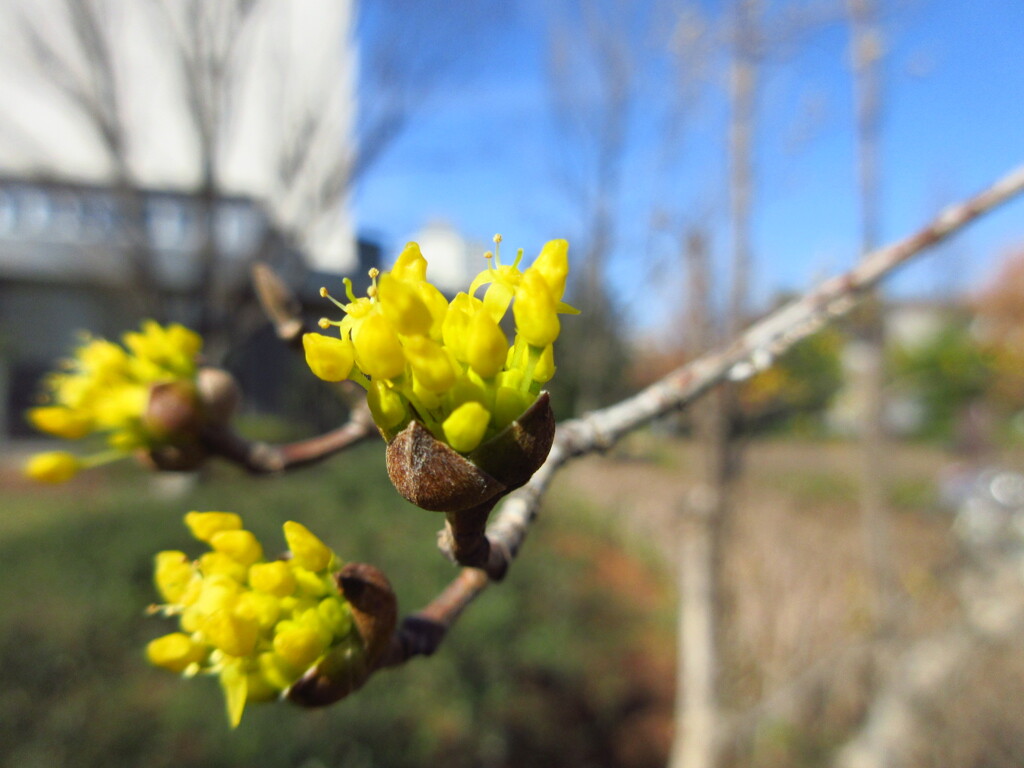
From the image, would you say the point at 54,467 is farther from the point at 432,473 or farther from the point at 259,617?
the point at 432,473

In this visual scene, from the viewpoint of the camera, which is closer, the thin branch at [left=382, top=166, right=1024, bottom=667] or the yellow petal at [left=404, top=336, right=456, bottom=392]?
the yellow petal at [left=404, top=336, right=456, bottom=392]

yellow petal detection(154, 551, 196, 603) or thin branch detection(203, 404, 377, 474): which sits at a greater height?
yellow petal detection(154, 551, 196, 603)

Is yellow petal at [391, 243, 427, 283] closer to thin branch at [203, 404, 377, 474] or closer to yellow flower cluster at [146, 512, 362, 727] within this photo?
yellow flower cluster at [146, 512, 362, 727]

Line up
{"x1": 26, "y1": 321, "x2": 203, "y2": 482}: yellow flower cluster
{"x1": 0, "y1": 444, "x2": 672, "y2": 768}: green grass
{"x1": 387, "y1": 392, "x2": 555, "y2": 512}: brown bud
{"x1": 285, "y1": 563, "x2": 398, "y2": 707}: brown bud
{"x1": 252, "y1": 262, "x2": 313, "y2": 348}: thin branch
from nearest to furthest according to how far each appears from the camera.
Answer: {"x1": 387, "y1": 392, "x2": 555, "y2": 512}: brown bud → {"x1": 285, "y1": 563, "x2": 398, "y2": 707}: brown bud → {"x1": 252, "y1": 262, "x2": 313, "y2": 348}: thin branch → {"x1": 26, "y1": 321, "x2": 203, "y2": 482}: yellow flower cluster → {"x1": 0, "y1": 444, "x2": 672, "y2": 768}: green grass

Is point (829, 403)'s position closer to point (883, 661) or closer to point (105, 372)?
point (883, 661)

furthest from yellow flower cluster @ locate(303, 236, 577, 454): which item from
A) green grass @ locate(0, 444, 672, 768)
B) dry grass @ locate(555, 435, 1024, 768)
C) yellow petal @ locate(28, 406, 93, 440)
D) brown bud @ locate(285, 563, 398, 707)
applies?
dry grass @ locate(555, 435, 1024, 768)

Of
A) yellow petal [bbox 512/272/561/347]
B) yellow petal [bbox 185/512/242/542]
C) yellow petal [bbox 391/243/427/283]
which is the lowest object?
yellow petal [bbox 185/512/242/542]

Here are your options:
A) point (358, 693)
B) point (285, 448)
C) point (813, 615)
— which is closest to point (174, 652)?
point (285, 448)

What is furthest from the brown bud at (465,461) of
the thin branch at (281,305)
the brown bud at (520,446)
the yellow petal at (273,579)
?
the thin branch at (281,305)
